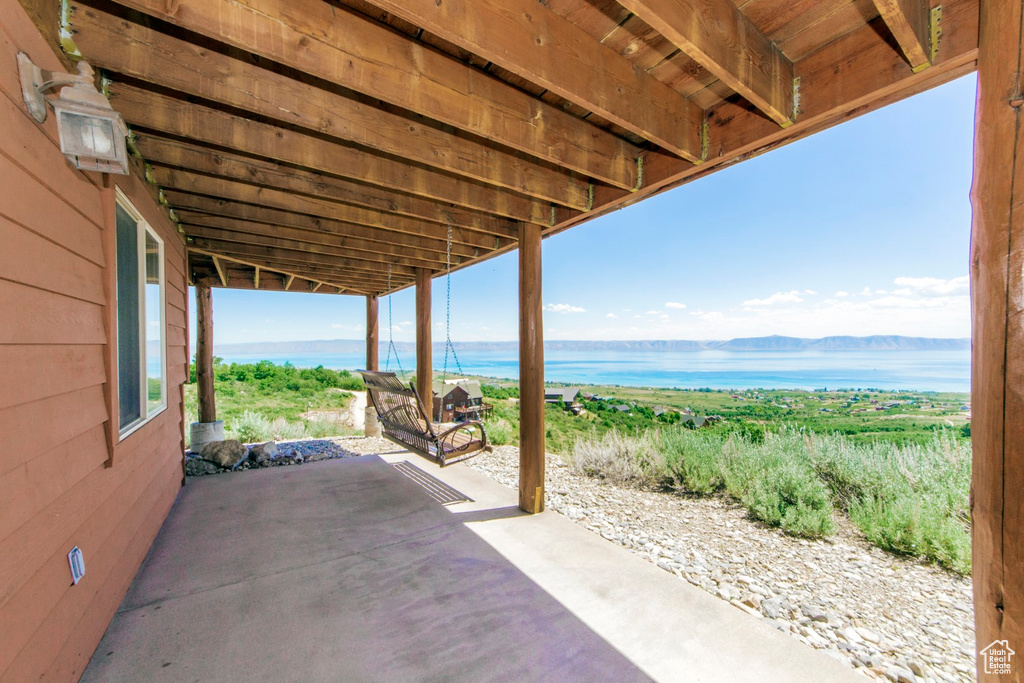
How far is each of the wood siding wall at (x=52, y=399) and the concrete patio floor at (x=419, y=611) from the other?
1.15 feet

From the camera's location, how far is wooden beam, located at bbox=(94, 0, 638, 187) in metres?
1.34

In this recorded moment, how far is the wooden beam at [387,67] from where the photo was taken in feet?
4.39

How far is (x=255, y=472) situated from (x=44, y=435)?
3.58 m

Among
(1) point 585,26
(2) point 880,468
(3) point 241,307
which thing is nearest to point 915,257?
(2) point 880,468

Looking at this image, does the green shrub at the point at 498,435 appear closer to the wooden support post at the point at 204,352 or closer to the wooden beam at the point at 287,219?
the wooden beam at the point at 287,219

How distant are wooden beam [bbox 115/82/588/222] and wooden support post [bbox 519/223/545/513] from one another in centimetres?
28

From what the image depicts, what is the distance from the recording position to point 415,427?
3.59 meters

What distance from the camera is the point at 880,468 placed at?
→ 11.6 ft

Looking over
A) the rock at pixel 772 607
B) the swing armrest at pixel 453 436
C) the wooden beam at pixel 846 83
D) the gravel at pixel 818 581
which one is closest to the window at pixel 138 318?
the swing armrest at pixel 453 436

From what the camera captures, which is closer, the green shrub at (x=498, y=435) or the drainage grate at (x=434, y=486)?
the drainage grate at (x=434, y=486)

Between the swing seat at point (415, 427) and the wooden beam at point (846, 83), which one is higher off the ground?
the wooden beam at point (846, 83)

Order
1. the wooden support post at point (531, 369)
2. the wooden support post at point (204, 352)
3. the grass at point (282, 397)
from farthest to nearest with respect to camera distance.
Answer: the grass at point (282, 397) → the wooden support post at point (204, 352) → the wooden support post at point (531, 369)

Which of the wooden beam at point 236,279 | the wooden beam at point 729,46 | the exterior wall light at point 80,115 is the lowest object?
the exterior wall light at point 80,115

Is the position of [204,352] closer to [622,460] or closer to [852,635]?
[622,460]
